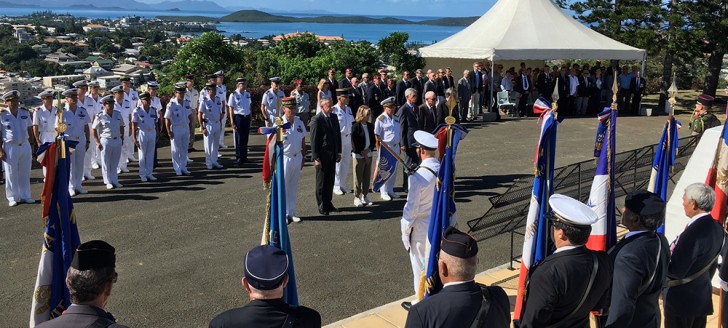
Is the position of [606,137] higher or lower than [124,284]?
higher

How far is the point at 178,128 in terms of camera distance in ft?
41.3

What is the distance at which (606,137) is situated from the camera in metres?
6.33

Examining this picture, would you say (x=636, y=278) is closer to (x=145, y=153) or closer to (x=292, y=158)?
(x=292, y=158)

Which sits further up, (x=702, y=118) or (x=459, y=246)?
(x=459, y=246)

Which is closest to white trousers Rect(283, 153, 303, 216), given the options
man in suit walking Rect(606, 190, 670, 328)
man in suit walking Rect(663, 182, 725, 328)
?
man in suit walking Rect(663, 182, 725, 328)

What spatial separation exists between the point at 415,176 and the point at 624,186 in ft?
18.4

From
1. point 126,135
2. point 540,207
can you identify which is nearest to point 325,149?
point 540,207

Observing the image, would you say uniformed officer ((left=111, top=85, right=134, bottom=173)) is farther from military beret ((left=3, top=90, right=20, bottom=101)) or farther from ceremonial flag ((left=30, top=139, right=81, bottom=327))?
ceremonial flag ((left=30, top=139, right=81, bottom=327))

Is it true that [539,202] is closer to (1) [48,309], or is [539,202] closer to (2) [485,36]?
(1) [48,309]

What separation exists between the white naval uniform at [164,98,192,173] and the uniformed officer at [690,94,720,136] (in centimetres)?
952

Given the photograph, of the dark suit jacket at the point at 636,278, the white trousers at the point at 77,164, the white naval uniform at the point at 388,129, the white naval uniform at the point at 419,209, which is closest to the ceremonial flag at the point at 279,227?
the white naval uniform at the point at 419,209

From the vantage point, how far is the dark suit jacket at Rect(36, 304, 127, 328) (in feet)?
9.71

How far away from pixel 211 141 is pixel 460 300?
1054 cm

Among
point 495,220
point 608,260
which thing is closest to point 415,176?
point 495,220
